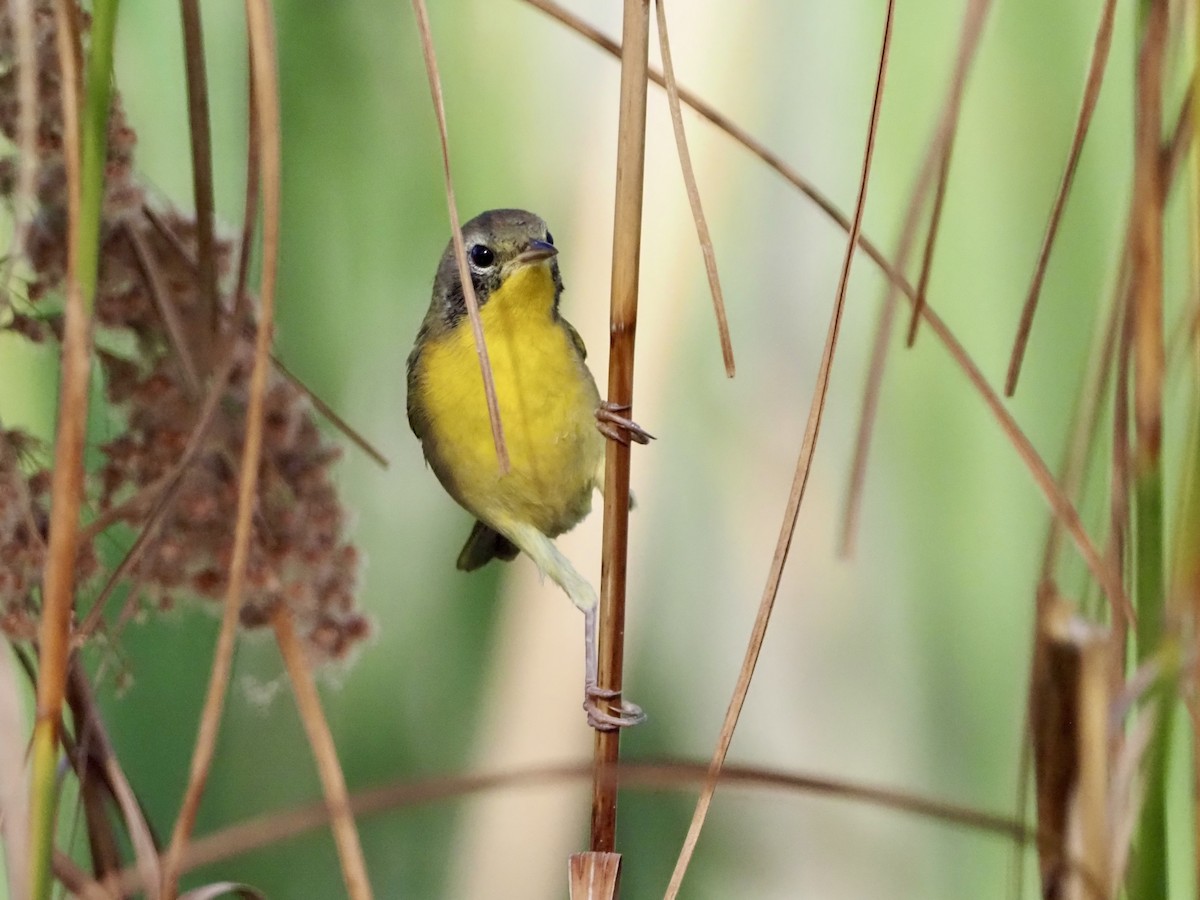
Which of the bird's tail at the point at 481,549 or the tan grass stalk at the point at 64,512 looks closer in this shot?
the tan grass stalk at the point at 64,512

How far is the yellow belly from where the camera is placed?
2.66 ft

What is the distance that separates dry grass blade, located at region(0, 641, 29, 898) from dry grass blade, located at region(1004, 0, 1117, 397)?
83 cm

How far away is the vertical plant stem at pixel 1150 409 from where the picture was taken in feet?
2.37

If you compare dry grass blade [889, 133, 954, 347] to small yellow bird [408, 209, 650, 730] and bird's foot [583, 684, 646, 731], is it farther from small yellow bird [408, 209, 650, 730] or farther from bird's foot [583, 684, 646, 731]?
bird's foot [583, 684, 646, 731]

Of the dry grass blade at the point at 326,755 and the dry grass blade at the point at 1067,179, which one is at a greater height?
the dry grass blade at the point at 1067,179

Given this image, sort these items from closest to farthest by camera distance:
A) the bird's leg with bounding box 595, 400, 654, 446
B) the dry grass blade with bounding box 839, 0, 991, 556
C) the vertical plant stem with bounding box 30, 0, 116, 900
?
1. the vertical plant stem with bounding box 30, 0, 116, 900
2. the bird's leg with bounding box 595, 400, 654, 446
3. the dry grass blade with bounding box 839, 0, 991, 556

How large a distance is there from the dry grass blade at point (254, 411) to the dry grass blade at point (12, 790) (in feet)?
0.35

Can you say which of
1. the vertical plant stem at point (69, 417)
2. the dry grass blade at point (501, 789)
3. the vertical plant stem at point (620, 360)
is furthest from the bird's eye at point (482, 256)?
the dry grass blade at point (501, 789)

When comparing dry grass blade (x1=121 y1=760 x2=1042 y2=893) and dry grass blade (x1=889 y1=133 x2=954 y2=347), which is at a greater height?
dry grass blade (x1=889 y1=133 x2=954 y2=347)

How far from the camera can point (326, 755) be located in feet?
2.57

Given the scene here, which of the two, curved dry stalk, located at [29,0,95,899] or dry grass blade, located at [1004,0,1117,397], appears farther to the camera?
dry grass blade, located at [1004,0,1117,397]

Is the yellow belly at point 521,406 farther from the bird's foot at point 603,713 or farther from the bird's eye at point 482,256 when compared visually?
the bird's foot at point 603,713

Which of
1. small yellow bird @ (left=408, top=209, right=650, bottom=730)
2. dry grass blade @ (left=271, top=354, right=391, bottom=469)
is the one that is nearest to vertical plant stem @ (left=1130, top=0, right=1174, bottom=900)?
small yellow bird @ (left=408, top=209, right=650, bottom=730)

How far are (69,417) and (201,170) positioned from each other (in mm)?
228
